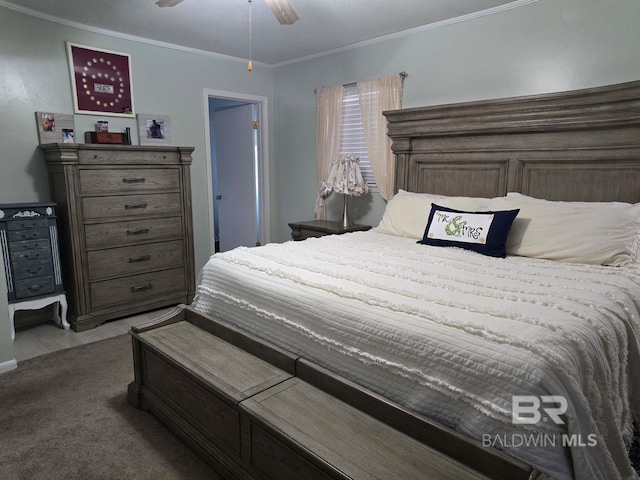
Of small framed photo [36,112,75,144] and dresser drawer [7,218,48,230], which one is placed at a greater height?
small framed photo [36,112,75,144]

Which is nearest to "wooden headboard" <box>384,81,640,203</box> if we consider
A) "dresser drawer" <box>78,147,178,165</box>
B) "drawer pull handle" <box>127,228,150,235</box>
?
"dresser drawer" <box>78,147,178,165</box>

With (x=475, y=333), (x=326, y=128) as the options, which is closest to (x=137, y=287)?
(x=326, y=128)

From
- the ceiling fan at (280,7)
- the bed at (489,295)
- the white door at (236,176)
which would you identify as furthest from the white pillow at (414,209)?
the white door at (236,176)

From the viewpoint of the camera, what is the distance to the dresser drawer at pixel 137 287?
3.37 metres

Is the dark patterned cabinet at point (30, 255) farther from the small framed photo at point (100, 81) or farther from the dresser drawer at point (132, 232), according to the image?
the small framed photo at point (100, 81)

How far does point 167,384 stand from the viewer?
2.05 metres

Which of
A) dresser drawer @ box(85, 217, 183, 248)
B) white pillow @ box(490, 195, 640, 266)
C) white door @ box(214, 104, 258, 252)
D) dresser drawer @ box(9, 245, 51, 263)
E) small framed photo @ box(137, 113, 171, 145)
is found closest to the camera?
white pillow @ box(490, 195, 640, 266)

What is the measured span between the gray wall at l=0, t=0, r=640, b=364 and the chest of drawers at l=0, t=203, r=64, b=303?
374mm

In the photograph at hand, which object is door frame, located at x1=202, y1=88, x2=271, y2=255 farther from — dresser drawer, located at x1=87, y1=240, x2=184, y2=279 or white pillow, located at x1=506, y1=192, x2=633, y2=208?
white pillow, located at x1=506, y1=192, x2=633, y2=208

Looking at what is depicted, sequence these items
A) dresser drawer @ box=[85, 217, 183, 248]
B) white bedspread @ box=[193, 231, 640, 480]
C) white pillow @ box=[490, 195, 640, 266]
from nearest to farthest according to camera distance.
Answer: white bedspread @ box=[193, 231, 640, 480], white pillow @ box=[490, 195, 640, 266], dresser drawer @ box=[85, 217, 183, 248]

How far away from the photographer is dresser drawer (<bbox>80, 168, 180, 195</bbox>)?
3.22 meters

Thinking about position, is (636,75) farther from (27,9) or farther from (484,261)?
(27,9)

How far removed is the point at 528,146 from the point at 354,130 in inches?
66.1

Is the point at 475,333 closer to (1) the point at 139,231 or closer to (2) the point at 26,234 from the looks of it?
(1) the point at 139,231
